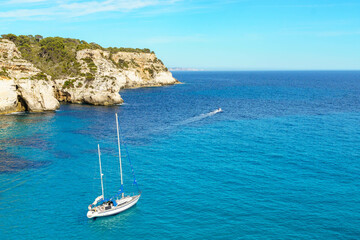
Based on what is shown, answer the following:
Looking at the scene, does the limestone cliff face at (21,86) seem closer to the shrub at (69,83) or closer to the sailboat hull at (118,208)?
the shrub at (69,83)

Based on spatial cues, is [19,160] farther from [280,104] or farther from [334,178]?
[280,104]

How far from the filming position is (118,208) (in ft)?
121

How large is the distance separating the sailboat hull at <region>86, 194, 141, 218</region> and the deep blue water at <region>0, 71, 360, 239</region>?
28.9 inches

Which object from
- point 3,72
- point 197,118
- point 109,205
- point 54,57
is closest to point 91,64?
point 54,57

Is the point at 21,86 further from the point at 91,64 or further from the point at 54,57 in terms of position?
the point at 54,57

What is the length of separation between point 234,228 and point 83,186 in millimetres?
22521

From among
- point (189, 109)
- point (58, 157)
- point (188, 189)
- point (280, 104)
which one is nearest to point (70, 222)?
point (188, 189)

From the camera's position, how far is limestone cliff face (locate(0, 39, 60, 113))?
9050 centimetres

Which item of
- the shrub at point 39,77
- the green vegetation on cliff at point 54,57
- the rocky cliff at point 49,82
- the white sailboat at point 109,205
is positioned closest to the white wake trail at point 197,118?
the rocky cliff at point 49,82

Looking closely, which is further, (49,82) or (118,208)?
(49,82)

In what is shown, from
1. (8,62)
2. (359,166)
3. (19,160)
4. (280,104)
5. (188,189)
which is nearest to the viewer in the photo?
(188,189)

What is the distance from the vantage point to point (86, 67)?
130 metres

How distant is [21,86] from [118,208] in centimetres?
7416

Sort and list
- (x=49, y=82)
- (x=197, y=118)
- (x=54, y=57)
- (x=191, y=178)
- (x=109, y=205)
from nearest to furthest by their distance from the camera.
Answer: (x=109, y=205) → (x=191, y=178) → (x=197, y=118) → (x=49, y=82) → (x=54, y=57)
